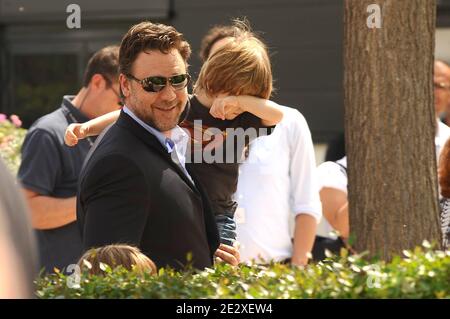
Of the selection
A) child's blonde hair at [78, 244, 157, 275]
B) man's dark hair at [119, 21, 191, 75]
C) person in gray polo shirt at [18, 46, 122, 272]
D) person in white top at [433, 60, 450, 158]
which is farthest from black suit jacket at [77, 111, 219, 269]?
person in white top at [433, 60, 450, 158]

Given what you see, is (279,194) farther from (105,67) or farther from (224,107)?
(224,107)

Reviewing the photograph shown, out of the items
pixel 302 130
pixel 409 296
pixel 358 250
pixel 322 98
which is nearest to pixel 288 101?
pixel 322 98

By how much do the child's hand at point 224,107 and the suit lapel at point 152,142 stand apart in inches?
12.8

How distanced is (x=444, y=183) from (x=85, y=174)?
1881mm

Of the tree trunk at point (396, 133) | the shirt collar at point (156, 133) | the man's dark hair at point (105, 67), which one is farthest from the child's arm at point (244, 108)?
the man's dark hair at point (105, 67)

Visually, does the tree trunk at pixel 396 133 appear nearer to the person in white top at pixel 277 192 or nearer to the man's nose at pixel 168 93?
the man's nose at pixel 168 93

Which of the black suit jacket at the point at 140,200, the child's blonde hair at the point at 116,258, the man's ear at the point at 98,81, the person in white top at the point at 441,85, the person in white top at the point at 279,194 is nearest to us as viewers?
the child's blonde hair at the point at 116,258

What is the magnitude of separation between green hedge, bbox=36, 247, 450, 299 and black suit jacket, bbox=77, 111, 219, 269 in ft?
1.54

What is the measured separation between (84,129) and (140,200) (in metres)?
0.65

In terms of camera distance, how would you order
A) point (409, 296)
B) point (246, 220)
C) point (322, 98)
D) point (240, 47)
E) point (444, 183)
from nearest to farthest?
point (409, 296)
point (240, 47)
point (444, 183)
point (246, 220)
point (322, 98)

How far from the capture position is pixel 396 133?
359cm

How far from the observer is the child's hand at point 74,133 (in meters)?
3.96
